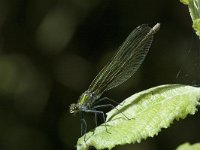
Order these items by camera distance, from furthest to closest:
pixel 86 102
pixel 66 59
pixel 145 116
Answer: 1. pixel 66 59
2. pixel 86 102
3. pixel 145 116

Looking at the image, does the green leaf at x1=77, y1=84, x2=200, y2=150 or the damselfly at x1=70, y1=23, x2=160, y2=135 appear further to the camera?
the damselfly at x1=70, y1=23, x2=160, y2=135

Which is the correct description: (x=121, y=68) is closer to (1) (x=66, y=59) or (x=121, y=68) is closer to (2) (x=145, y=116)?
(2) (x=145, y=116)

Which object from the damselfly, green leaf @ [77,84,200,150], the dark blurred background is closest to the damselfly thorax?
the damselfly

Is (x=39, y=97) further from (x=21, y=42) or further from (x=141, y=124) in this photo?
(x=141, y=124)

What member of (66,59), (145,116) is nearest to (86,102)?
(145,116)

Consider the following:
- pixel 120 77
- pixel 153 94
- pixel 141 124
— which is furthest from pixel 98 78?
pixel 141 124

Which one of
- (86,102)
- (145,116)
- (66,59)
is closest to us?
(145,116)

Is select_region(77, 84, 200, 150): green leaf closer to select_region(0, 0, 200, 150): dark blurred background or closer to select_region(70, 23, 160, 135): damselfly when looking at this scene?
select_region(70, 23, 160, 135): damselfly
